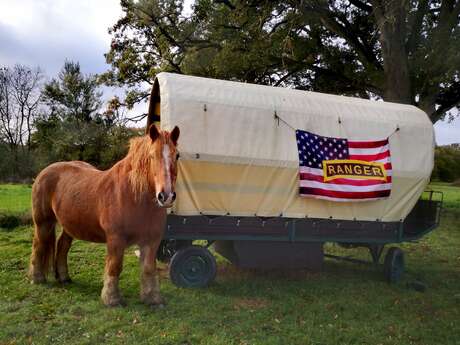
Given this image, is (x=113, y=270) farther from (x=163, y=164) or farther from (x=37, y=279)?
A: (x=37, y=279)

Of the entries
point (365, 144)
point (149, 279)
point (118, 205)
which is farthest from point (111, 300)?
point (365, 144)

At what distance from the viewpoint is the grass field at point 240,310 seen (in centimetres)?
A: 513

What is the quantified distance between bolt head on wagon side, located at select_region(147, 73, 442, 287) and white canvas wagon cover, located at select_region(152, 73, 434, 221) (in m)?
0.02

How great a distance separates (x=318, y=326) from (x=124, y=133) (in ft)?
54.7

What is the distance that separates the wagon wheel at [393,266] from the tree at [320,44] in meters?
7.23

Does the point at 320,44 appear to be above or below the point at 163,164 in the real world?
above

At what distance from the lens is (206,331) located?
17.4 feet

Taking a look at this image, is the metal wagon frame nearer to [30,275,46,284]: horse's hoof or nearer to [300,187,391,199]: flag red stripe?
[300,187,391,199]: flag red stripe

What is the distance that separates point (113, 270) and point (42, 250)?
69.8 inches

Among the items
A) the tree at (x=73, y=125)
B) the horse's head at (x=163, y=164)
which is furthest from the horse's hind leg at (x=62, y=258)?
the tree at (x=73, y=125)

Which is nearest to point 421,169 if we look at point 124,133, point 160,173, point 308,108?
point 308,108

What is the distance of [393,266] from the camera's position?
8250 mm

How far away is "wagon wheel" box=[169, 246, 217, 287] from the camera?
6.79 m

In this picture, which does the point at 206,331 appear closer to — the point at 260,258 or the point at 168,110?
the point at 260,258
